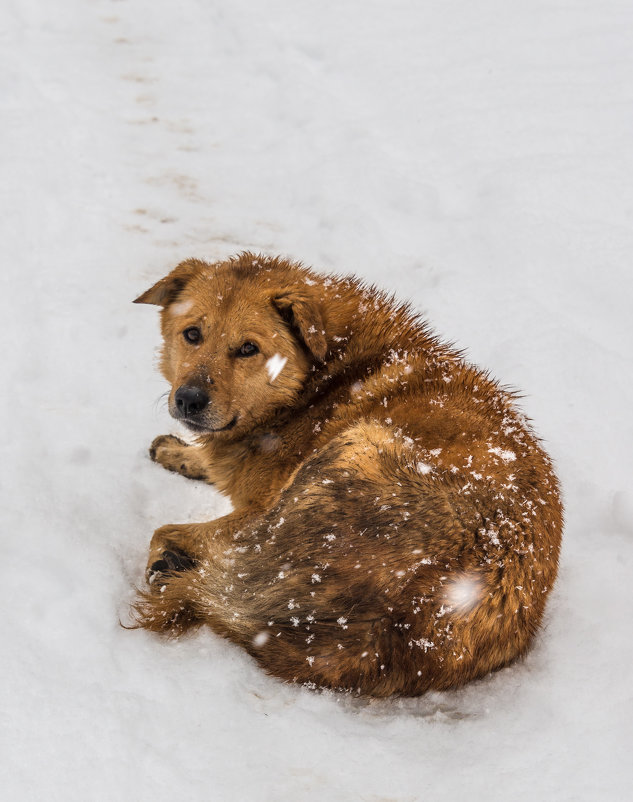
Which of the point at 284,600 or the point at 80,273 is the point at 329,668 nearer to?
the point at 284,600

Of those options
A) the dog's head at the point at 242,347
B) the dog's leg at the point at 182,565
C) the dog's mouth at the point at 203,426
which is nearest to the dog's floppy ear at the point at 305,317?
the dog's head at the point at 242,347

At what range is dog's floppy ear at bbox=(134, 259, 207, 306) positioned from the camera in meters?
3.85

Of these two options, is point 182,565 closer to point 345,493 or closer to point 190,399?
point 190,399

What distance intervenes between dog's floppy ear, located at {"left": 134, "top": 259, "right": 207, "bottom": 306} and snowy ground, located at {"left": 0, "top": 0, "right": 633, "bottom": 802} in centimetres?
88

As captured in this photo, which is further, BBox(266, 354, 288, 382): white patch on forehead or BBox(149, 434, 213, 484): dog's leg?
BBox(149, 434, 213, 484): dog's leg

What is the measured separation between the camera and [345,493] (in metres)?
2.79

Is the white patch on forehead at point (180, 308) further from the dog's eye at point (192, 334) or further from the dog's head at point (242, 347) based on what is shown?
the dog's eye at point (192, 334)

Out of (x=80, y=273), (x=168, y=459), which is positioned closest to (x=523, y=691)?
(x=168, y=459)

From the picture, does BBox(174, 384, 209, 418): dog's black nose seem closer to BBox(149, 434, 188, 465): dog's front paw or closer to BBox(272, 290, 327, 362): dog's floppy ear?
BBox(272, 290, 327, 362): dog's floppy ear

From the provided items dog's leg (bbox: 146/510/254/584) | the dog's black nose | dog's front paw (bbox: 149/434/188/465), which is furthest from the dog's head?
dog's front paw (bbox: 149/434/188/465)

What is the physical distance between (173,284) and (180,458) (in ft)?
3.28

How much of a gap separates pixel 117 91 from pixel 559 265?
185 inches

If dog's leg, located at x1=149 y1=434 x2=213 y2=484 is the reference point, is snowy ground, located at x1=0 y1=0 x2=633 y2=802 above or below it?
above

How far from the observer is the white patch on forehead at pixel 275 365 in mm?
3604
